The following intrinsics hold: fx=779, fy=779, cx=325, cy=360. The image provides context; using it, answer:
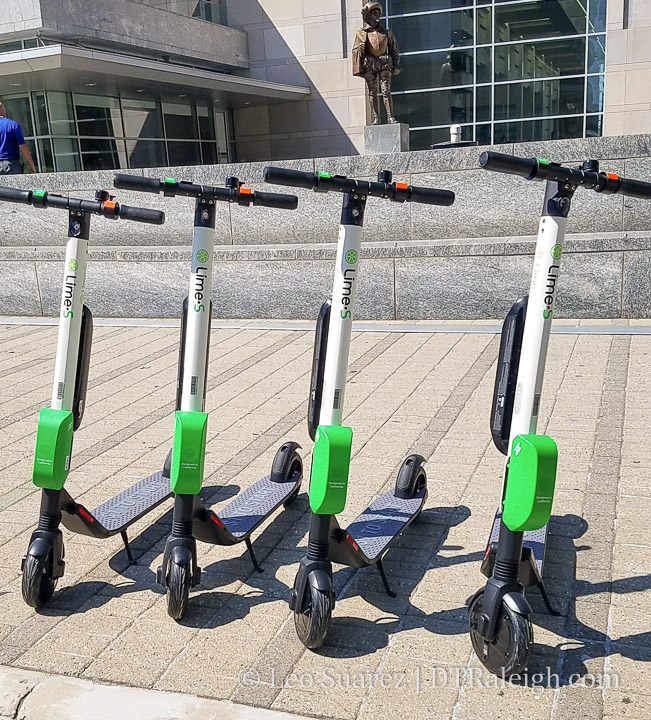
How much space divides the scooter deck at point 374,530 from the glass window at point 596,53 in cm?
2023

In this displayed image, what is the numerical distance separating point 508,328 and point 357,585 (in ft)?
4.43

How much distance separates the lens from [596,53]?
21188mm

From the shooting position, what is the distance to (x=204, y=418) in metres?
3.22

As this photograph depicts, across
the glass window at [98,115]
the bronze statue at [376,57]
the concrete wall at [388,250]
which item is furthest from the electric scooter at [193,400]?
the glass window at [98,115]

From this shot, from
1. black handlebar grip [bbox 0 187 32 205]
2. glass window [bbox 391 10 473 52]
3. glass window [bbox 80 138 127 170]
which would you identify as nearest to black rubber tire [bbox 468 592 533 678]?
black handlebar grip [bbox 0 187 32 205]

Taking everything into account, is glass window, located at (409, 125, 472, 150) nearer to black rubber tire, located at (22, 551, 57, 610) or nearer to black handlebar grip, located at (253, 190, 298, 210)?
black handlebar grip, located at (253, 190, 298, 210)

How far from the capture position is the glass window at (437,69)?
2262 centimetres

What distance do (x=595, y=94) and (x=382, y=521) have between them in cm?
2079

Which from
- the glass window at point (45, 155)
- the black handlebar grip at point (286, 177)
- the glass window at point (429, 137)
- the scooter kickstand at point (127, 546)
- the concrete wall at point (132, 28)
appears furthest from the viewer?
the glass window at point (429, 137)

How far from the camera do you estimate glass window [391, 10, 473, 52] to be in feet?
73.3

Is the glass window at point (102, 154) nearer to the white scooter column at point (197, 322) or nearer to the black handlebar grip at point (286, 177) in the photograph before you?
the white scooter column at point (197, 322)

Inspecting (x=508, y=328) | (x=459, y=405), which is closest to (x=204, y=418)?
(x=508, y=328)

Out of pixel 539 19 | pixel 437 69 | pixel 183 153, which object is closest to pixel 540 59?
pixel 539 19

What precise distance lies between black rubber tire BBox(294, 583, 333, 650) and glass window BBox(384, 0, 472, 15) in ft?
73.8
